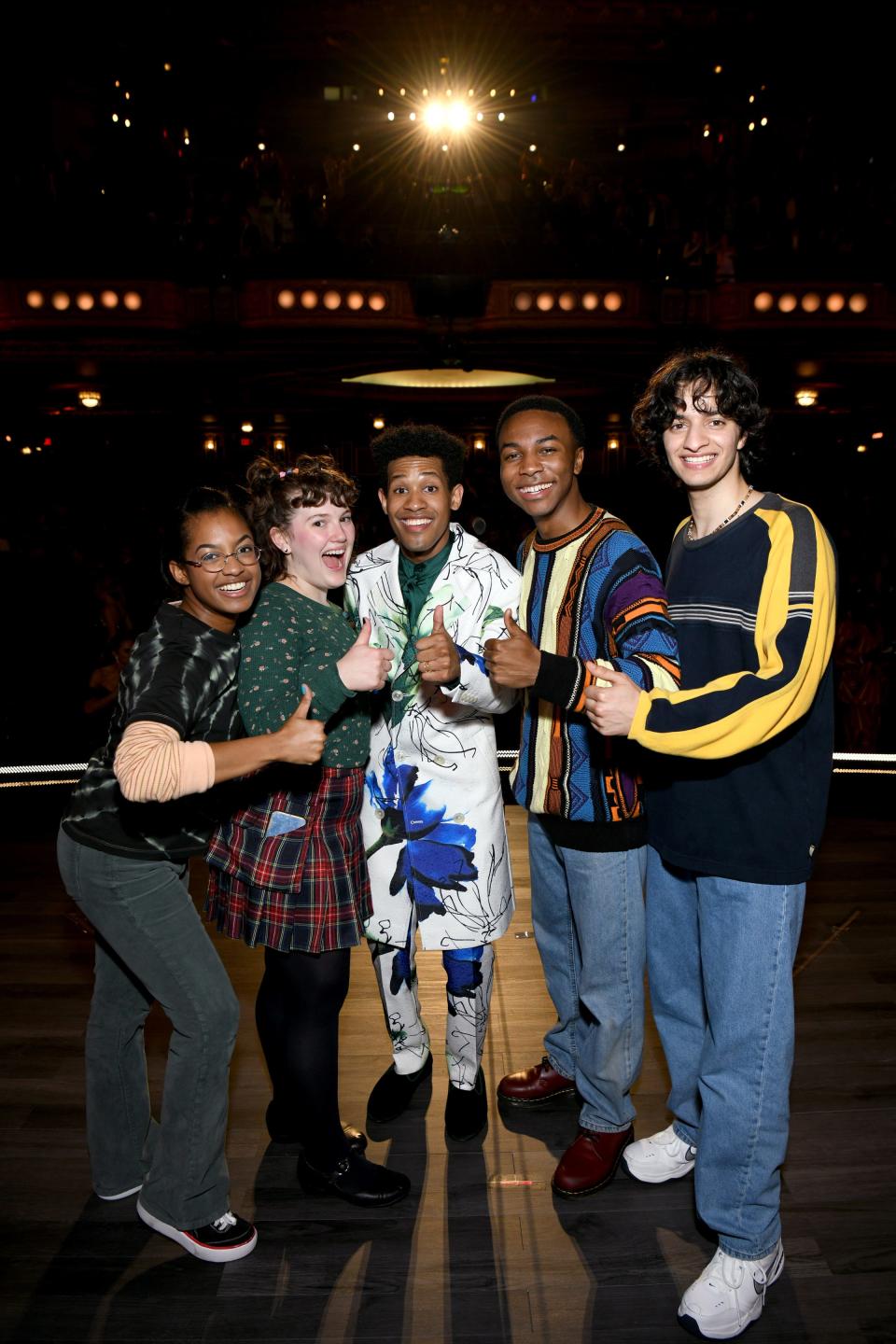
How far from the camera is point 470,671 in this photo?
2012 mm

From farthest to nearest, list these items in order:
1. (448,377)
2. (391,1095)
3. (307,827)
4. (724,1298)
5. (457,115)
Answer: (457,115) < (448,377) < (391,1095) < (307,827) < (724,1298)

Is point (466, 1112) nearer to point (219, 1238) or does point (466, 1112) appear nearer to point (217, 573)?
point (219, 1238)

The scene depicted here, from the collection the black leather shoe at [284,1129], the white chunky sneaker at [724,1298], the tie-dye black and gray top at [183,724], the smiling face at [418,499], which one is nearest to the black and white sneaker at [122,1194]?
the black leather shoe at [284,1129]

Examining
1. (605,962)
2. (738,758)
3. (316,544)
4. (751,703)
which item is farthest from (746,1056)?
(316,544)

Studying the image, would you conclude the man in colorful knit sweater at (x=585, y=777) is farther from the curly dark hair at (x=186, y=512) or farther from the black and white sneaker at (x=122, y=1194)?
the black and white sneaker at (x=122, y=1194)

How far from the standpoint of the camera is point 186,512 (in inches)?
71.0

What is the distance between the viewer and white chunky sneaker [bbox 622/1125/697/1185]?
2.10m

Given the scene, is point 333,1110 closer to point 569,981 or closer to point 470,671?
point 569,981

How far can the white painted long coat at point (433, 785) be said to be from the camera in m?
2.13

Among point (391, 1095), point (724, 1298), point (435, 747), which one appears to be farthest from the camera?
point (391, 1095)

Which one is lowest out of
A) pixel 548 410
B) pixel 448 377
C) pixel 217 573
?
pixel 217 573

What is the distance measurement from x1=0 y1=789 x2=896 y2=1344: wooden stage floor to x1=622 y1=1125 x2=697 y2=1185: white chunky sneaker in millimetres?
29

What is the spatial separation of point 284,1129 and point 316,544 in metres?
1.38

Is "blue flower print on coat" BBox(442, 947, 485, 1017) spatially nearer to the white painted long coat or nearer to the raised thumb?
the white painted long coat
